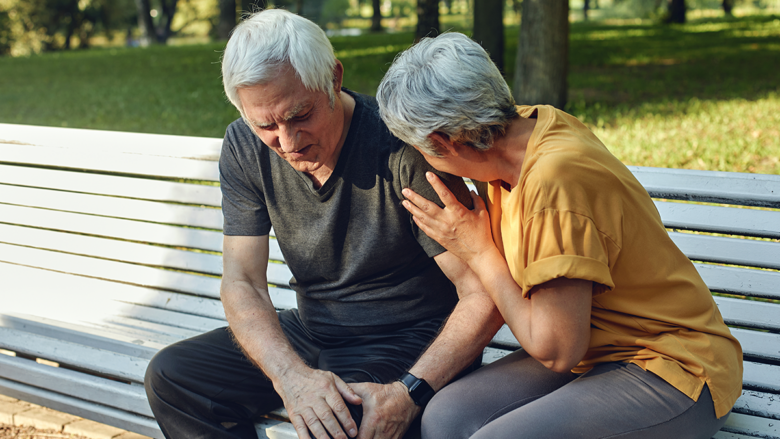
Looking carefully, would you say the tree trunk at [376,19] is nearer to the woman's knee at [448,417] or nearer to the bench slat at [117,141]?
the bench slat at [117,141]

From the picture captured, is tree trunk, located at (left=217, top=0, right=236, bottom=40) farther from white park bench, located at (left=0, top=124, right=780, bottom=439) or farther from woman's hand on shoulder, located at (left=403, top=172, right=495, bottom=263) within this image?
woman's hand on shoulder, located at (left=403, top=172, right=495, bottom=263)

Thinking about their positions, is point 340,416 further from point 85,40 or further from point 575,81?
point 85,40

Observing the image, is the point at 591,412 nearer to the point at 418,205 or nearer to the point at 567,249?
the point at 567,249

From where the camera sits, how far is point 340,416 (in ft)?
6.91

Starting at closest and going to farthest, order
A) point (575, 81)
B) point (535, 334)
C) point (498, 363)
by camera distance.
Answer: point (535, 334), point (498, 363), point (575, 81)

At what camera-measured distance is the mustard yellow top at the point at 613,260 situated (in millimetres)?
1783

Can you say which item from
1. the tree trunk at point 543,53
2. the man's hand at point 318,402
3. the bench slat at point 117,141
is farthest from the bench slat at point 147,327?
the tree trunk at point 543,53

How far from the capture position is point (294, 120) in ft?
7.51

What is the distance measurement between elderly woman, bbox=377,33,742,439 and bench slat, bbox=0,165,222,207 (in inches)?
62.7

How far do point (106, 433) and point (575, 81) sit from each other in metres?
8.66

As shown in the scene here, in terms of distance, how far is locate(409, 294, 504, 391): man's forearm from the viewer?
2248mm

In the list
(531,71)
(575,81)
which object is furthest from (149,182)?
(575,81)

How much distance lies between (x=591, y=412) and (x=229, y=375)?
1320mm

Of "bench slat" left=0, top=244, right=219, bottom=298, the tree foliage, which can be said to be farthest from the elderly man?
the tree foliage
